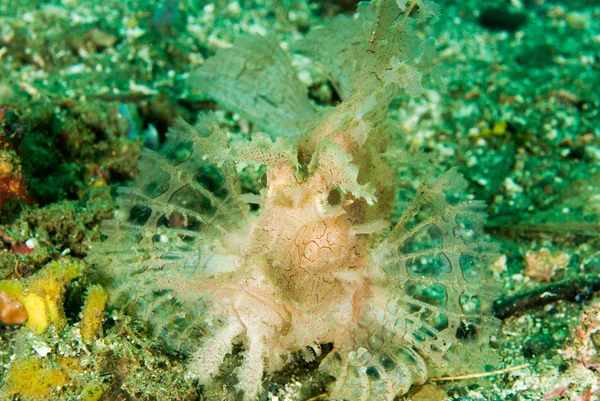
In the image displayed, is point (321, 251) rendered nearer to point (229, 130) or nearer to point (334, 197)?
point (334, 197)

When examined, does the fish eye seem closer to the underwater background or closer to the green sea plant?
the green sea plant

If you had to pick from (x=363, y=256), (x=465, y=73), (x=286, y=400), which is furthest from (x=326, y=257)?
(x=465, y=73)

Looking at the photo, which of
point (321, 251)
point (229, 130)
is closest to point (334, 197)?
point (321, 251)

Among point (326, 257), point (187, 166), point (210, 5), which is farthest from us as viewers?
point (210, 5)

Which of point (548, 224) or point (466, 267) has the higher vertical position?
point (466, 267)

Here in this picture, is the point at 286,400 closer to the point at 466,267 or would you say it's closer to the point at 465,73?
the point at 466,267

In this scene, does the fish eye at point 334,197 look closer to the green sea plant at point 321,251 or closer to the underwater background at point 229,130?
the green sea plant at point 321,251

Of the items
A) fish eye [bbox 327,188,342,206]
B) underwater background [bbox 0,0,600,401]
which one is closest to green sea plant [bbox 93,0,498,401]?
fish eye [bbox 327,188,342,206]
